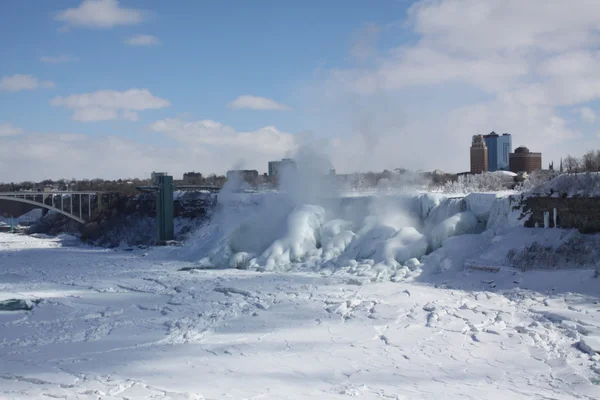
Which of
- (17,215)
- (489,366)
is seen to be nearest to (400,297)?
(489,366)

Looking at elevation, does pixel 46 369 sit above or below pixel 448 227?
below

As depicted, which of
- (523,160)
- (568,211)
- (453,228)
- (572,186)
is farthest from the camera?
(523,160)

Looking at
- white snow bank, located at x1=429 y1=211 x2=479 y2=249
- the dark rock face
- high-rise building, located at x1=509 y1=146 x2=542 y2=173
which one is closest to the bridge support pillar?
white snow bank, located at x1=429 y1=211 x2=479 y2=249

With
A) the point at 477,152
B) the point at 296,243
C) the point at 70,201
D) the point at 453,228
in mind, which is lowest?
the point at 296,243

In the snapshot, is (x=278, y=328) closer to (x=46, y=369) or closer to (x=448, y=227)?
(x=46, y=369)

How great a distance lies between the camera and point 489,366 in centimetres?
1087

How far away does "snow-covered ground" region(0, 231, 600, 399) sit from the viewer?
32.7ft

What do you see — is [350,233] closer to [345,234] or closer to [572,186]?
[345,234]

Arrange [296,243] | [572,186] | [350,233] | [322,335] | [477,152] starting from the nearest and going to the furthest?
[322,335] → [572,186] → [350,233] → [296,243] → [477,152]

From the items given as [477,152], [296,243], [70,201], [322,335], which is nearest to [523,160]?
[477,152]

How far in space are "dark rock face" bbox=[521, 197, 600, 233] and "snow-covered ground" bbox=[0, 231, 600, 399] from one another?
0.61 meters

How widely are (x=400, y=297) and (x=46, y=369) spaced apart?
32.5 ft

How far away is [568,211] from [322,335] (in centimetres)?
1143

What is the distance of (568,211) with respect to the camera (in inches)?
786
